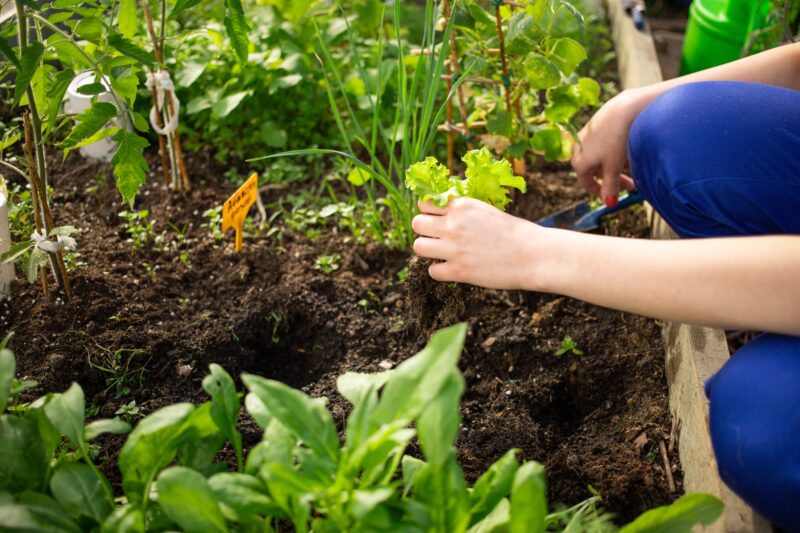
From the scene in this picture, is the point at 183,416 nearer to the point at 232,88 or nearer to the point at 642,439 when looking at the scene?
the point at 642,439

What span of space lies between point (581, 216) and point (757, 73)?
0.50 metres

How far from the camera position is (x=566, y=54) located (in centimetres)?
179

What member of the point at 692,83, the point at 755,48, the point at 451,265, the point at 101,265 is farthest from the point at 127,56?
the point at 755,48

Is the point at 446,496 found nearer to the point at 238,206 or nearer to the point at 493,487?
the point at 493,487

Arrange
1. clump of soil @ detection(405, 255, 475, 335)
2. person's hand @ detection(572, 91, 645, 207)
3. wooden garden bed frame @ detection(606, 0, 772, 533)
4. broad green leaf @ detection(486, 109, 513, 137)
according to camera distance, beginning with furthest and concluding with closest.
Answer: broad green leaf @ detection(486, 109, 513, 137) < person's hand @ detection(572, 91, 645, 207) < clump of soil @ detection(405, 255, 475, 335) < wooden garden bed frame @ detection(606, 0, 772, 533)

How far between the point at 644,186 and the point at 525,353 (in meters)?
0.44

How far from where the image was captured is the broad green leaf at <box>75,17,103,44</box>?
1479 millimetres

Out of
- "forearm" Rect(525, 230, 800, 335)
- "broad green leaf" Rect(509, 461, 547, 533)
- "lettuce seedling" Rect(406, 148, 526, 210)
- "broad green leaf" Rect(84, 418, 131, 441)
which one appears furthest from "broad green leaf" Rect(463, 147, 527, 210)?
"broad green leaf" Rect(84, 418, 131, 441)

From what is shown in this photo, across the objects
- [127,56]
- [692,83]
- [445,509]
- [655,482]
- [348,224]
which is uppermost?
[127,56]

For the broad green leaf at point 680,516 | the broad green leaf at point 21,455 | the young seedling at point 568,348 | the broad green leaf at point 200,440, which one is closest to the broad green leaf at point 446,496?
the broad green leaf at point 680,516

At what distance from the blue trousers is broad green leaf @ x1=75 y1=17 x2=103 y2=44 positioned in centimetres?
110

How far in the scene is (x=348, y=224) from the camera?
2080mm

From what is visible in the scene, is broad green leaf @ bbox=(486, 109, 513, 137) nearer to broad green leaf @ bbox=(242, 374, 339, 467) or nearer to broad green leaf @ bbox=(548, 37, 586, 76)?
broad green leaf @ bbox=(548, 37, 586, 76)

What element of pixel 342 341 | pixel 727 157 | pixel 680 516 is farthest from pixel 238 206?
pixel 680 516
